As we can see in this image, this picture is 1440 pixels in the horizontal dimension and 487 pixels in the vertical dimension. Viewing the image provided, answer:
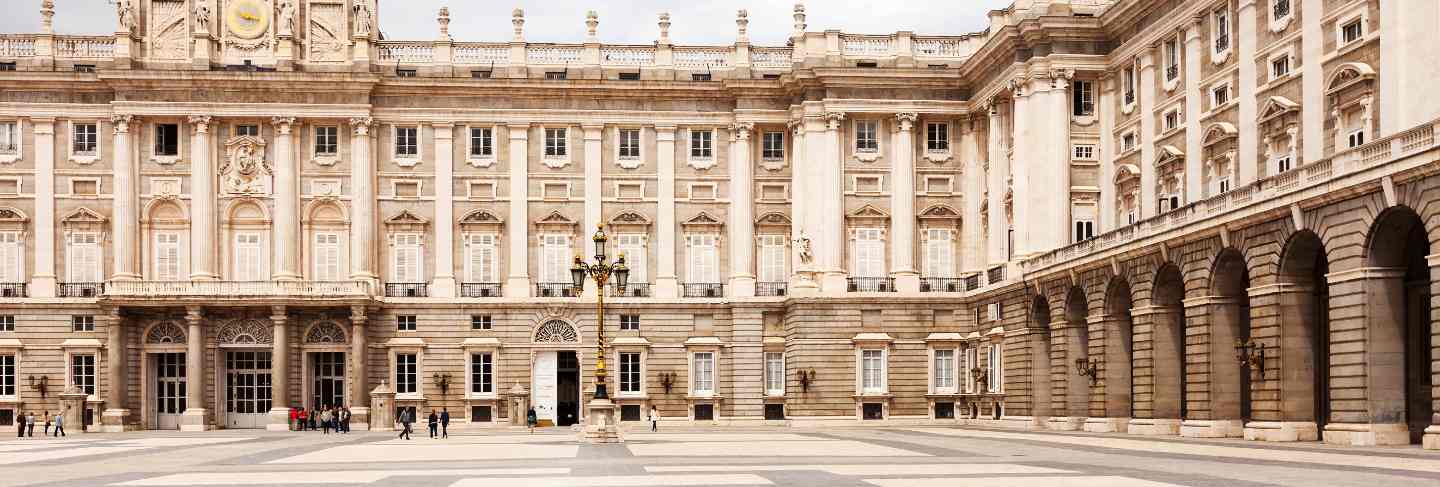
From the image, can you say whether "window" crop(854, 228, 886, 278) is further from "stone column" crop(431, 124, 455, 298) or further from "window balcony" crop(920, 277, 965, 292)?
"stone column" crop(431, 124, 455, 298)

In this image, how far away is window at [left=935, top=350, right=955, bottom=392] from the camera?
76625 mm

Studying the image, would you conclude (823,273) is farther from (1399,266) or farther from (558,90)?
(1399,266)

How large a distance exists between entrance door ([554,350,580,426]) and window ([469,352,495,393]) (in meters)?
2.90

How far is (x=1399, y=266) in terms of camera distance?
137ft

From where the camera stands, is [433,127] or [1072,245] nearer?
[1072,245]

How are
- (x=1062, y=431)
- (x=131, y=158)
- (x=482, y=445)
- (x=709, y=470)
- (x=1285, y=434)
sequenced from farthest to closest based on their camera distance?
(x=131, y=158) → (x=1062, y=431) → (x=482, y=445) → (x=1285, y=434) → (x=709, y=470)

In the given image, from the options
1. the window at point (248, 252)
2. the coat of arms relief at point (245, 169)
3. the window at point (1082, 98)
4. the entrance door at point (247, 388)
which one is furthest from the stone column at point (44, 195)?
the window at point (1082, 98)

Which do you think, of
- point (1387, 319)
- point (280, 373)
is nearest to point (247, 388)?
point (280, 373)

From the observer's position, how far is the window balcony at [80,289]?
76.4m

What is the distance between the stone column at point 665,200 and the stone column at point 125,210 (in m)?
22.3

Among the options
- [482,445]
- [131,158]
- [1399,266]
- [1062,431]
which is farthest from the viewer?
[131,158]

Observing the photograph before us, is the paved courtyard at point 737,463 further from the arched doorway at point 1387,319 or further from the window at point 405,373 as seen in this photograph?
the window at point 405,373

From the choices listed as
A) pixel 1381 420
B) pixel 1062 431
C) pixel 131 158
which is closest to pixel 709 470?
pixel 1381 420

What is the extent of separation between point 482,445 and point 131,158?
108ft
